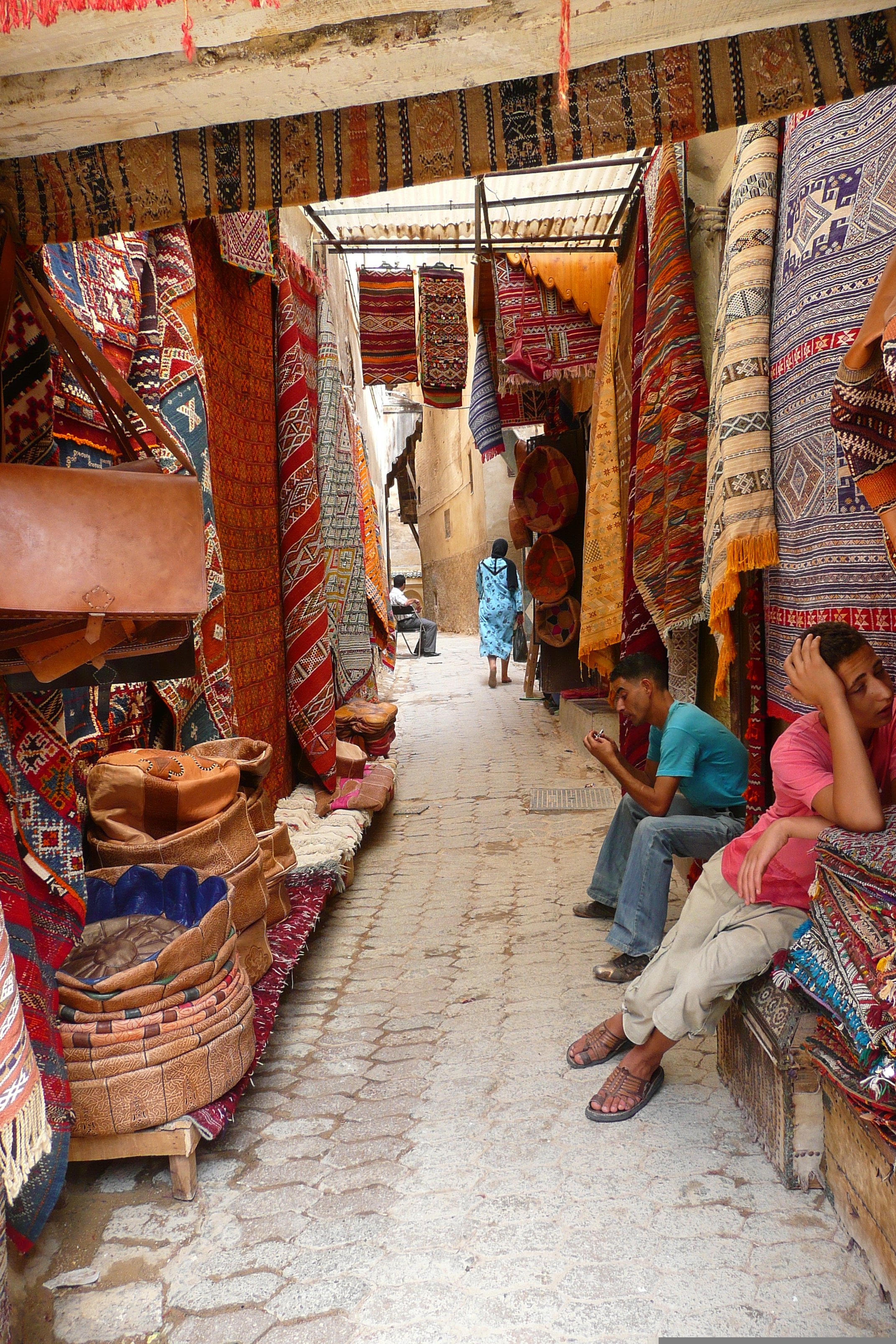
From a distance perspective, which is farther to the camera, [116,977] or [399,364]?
[399,364]

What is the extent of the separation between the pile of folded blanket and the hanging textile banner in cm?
141

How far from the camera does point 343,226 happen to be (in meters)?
5.88

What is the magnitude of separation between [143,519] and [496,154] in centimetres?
95

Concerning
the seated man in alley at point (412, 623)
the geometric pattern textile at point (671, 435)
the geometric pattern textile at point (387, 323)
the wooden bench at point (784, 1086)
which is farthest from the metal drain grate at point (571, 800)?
the seated man in alley at point (412, 623)

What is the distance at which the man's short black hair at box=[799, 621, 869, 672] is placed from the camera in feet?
6.82

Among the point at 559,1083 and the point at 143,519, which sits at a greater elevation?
the point at 143,519

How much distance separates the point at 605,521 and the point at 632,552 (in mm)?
1145

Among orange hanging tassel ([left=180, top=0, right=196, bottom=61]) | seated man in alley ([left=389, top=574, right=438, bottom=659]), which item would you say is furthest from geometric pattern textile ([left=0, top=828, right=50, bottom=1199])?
seated man in alley ([left=389, top=574, right=438, bottom=659])

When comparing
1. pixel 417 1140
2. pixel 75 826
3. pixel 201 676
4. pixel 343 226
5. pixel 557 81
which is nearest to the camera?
pixel 557 81

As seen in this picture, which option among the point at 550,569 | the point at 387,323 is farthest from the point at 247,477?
the point at 387,323

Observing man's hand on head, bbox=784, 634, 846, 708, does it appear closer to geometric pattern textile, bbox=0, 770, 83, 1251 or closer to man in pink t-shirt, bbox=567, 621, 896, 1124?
man in pink t-shirt, bbox=567, 621, 896, 1124

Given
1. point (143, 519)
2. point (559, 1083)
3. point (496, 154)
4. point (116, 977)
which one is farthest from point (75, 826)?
point (496, 154)

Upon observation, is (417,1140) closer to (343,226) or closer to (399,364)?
(343,226)

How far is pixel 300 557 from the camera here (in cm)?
460
